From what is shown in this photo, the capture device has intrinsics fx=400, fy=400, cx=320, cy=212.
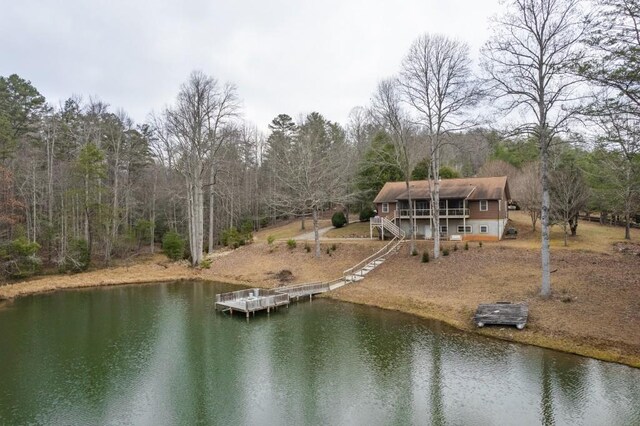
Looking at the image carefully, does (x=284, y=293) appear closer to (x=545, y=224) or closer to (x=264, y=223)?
(x=545, y=224)

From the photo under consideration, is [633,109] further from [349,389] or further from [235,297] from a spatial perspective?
[235,297]

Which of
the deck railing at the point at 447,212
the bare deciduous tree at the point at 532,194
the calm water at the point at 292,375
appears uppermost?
the bare deciduous tree at the point at 532,194

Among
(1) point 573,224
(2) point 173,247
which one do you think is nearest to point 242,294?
(2) point 173,247

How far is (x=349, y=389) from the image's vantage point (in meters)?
12.3

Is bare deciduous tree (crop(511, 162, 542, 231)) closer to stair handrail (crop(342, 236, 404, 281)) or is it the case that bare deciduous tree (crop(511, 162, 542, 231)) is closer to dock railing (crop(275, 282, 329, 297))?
stair handrail (crop(342, 236, 404, 281))

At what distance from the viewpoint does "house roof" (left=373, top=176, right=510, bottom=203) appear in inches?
1257

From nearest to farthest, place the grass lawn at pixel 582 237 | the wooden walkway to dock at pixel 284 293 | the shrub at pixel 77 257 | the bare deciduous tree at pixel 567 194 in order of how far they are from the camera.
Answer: the wooden walkway to dock at pixel 284 293
the grass lawn at pixel 582 237
the bare deciduous tree at pixel 567 194
the shrub at pixel 77 257

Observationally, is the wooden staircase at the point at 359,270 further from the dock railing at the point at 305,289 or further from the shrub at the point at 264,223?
the shrub at the point at 264,223

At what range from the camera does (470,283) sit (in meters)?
22.7

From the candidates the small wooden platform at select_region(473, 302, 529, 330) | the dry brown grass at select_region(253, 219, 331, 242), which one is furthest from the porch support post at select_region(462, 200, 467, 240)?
the dry brown grass at select_region(253, 219, 331, 242)

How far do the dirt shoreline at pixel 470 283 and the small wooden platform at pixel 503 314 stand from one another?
0.33 m

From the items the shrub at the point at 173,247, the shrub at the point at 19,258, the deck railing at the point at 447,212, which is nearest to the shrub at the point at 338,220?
the deck railing at the point at 447,212

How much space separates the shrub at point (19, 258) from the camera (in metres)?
28.6

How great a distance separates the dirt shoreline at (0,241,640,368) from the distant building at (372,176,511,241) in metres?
4.62
